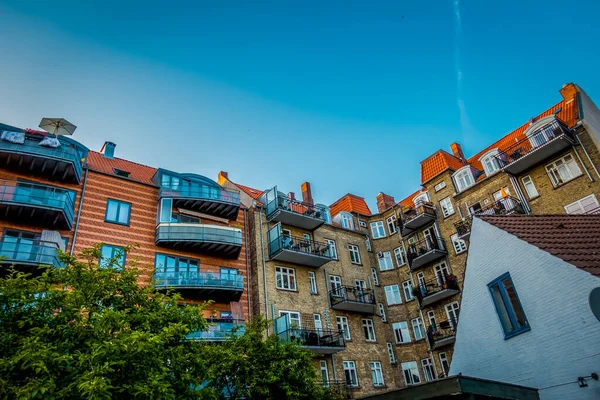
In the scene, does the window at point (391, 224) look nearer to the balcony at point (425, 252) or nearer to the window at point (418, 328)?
the balcony at point (425, 252)

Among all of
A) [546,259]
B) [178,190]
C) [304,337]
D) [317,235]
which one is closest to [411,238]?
[317,235]

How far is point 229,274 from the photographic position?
26.0 meters

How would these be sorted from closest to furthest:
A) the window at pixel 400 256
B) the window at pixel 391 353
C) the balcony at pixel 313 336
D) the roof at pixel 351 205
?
the balcony at pixel 313 336 → the window at pixel 391 353 → the window at pixel 400 256 → the roof at pixel 351 205

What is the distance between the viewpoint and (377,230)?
37.6m

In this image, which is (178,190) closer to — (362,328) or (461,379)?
(362,328)

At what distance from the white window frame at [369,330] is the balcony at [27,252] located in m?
20.6

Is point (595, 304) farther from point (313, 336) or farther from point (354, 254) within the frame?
point (354, 254)

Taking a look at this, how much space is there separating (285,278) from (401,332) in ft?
35.0

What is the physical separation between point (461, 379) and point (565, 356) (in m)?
2.98

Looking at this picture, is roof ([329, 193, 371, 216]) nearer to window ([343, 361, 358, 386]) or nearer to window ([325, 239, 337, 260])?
window ([325, 239, 337, 260])

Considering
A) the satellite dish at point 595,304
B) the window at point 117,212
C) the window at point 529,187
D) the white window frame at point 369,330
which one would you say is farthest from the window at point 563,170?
the window at point 117,212

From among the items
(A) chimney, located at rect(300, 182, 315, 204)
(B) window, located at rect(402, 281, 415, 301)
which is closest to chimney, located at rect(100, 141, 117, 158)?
(A) chimney, located at rect(300, 182, 315, 204)

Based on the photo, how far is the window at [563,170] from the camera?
85.1ft

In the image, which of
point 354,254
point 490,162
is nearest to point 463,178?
point 490,162
